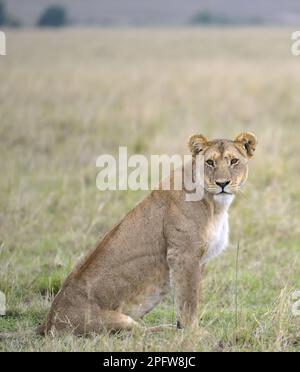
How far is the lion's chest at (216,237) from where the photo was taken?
5.50 metres

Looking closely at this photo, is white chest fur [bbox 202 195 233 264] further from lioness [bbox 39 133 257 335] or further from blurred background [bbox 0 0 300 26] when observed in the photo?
blurred background [bbox 0 0 300 26]

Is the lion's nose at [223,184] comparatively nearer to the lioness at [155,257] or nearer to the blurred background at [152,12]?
the lioness at [155,257]

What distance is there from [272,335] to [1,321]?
1.90 metres

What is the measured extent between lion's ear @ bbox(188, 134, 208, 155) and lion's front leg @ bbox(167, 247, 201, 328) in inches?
26.0

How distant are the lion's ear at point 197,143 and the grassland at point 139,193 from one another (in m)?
1.02

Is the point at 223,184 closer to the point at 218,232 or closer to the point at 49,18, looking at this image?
the point at 218,232

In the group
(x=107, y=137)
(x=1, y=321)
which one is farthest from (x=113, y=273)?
(x=107, y=137)

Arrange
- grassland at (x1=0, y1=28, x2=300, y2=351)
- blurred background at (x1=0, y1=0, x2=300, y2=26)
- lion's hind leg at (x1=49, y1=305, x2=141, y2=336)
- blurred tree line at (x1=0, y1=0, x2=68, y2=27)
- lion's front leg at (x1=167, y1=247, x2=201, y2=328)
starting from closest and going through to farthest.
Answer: lion's hind leg at (x1=49, y1=305, x2=141, y2=336) < lion's front leg at (x1=167, y1=247, x2=201, y2=328) < grassland at (x1=0, y1=28, x2=300, y2=351) < blurred tree line at (x1=0, y1=0, x2=68, y2=27) < blurred background at (x1=0, y1=0, x2=300, y2=26)

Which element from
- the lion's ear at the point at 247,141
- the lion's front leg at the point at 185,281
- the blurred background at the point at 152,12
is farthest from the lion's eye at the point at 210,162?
the blurred background at the point at 152,12

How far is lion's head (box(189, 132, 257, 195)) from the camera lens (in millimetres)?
5379

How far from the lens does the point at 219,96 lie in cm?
1702

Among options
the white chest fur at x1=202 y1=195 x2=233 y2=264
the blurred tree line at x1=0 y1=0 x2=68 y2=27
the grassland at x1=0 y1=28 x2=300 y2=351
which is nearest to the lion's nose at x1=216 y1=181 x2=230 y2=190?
the white chest fur at x1=202 y1=195 x2=233 y2=264

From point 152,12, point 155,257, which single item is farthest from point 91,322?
point 152,12

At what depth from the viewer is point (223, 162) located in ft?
17.7
